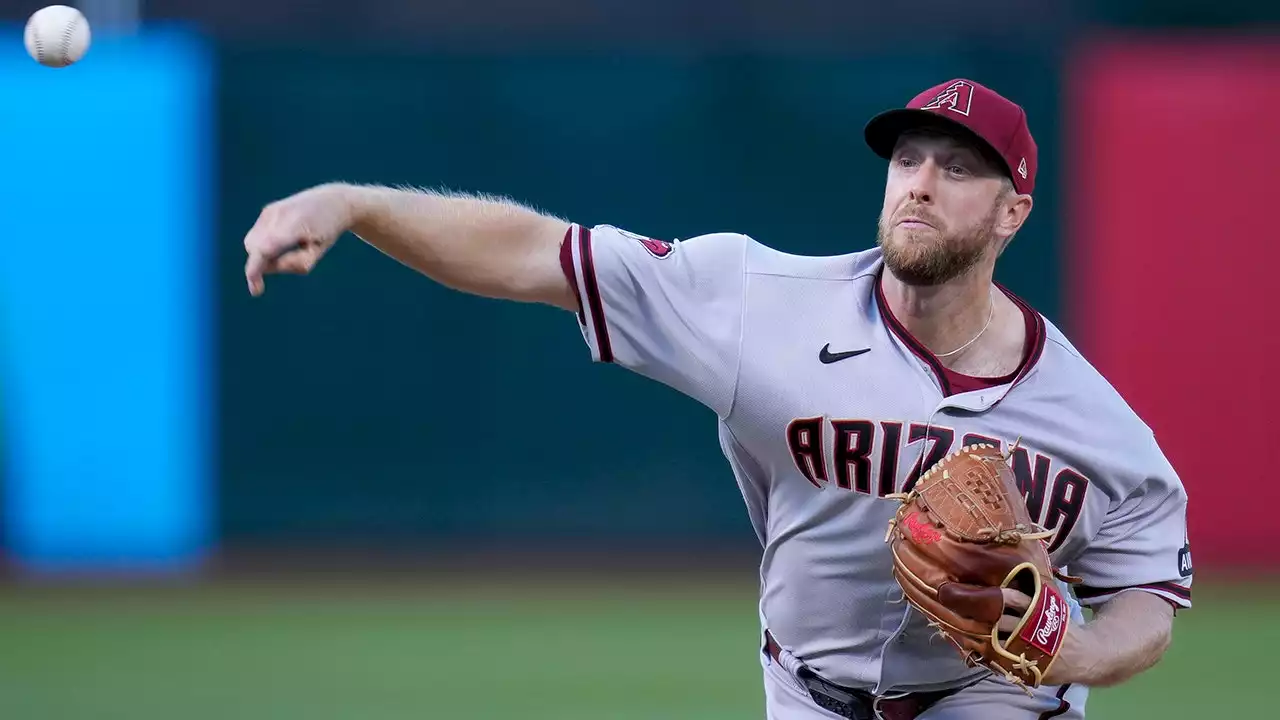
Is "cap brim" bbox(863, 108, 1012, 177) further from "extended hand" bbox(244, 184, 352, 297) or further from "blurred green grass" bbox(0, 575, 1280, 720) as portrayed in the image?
"blurred green grass" bbox(0, 575, 1280, 720)

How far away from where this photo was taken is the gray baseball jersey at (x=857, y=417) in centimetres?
351

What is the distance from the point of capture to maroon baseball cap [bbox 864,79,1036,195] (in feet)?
11.4

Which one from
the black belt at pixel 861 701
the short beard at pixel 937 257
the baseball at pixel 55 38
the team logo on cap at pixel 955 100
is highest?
the baseball at pixel 55 38

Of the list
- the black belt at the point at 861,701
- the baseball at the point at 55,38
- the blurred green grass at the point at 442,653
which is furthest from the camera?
the blurred green grass at the point at 442,653

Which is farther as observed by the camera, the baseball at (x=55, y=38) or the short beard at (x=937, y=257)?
the baseball at (x=55, y=38)

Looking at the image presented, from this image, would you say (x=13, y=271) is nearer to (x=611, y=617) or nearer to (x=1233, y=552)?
(x=611, y=617)

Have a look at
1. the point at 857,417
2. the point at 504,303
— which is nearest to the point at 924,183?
the point at 857,417

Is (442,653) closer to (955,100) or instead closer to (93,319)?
(93,319)

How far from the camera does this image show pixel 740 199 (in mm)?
9836

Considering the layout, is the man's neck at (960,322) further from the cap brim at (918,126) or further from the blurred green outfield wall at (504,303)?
the blurred green outfield wall at (504,303)

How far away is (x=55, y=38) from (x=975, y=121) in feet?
8.49

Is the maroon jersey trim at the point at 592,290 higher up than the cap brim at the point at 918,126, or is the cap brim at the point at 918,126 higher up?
the cap brim at the point at 918,126

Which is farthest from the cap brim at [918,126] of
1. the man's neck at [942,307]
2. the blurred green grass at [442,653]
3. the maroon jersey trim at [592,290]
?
the blurred green grass at [442,653]

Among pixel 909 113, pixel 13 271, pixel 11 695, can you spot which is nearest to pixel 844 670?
pixel 909 113
